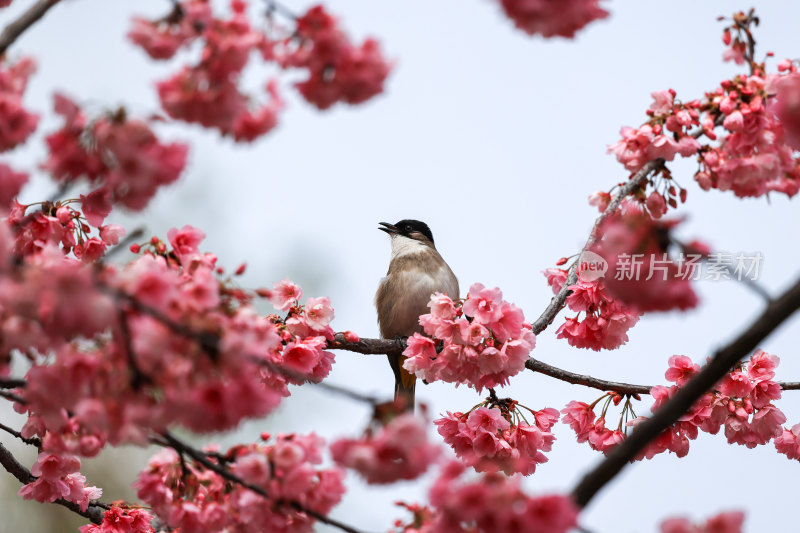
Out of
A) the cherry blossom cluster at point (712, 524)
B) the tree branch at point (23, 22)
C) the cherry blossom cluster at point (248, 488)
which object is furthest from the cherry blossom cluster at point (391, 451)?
the tree branch at point (23, 22)

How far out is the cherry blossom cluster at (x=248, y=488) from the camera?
1998mm

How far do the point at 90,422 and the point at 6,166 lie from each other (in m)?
0.62

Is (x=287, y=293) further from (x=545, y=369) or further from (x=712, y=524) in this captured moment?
(x=712, y=524)

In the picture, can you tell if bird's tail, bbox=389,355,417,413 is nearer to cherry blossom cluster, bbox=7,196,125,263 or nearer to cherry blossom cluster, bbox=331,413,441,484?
cherry blossom cluster, bbox=7,196,125,263

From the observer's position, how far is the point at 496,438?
3.35 metres

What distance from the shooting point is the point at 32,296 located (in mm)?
1458

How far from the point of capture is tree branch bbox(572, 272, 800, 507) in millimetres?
1958

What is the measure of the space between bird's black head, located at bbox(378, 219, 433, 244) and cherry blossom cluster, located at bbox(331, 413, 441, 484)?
4371 mm

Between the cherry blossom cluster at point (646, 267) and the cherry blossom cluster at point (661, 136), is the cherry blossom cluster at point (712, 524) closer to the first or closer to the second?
the cherry blossom cluster at point (646, 267)

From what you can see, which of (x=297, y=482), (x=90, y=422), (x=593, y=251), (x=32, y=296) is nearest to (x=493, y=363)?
(x=593, y=251)

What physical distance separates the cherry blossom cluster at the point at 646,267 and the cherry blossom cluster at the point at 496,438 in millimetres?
1410

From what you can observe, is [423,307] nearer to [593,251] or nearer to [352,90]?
[593,251]

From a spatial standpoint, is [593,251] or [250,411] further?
[593,251]

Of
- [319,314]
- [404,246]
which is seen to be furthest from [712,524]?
[404,246]
